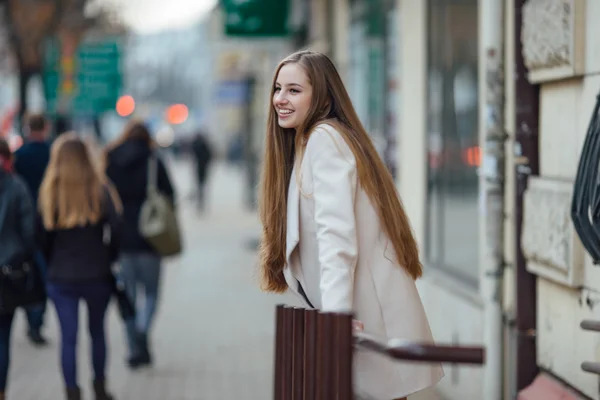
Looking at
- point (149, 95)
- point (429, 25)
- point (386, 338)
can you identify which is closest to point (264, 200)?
point (386, 338)

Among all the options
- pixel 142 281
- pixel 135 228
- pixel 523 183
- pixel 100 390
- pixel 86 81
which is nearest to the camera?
pixel 523 183

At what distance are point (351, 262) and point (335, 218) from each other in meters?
0.14

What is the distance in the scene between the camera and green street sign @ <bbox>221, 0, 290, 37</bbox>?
620 inches

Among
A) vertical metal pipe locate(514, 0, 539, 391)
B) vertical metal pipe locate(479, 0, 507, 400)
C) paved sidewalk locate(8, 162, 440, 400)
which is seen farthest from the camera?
paved sidewalk locate(8, 162, 440, 400)

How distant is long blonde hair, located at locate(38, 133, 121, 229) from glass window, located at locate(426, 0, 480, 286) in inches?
108

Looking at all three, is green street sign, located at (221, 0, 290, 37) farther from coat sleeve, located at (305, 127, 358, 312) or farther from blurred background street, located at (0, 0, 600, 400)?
coat sleeve, located at (305, 127, 358, 312)

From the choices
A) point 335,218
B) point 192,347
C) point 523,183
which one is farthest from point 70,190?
point 335,218

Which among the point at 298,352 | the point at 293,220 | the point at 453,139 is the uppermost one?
the point at 293,220

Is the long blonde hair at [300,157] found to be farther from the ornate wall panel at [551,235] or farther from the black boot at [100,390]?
the black boot at [100,390]

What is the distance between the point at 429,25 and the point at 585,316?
4674 mm

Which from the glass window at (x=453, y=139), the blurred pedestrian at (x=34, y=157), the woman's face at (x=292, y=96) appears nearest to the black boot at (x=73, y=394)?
the glass window at (x=453, y=139)

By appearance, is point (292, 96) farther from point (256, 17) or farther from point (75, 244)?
point (256, 17)

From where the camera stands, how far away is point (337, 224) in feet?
11.1

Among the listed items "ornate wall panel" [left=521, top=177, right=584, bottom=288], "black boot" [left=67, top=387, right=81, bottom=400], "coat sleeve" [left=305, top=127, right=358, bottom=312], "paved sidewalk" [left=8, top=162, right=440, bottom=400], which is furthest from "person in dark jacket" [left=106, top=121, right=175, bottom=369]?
"coat sleeve" [left=305, top=127, right=358, bottom=312]
